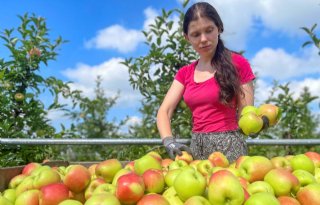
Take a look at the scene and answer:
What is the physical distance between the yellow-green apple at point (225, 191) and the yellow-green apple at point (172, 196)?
0.11 m

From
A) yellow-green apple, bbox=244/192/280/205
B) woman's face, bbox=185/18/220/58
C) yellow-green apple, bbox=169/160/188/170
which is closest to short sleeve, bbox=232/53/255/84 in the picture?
woman's face, bbox=185/18/220/58

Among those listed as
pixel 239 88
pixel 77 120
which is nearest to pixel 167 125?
pixel 239 88

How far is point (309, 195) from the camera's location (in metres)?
1.47

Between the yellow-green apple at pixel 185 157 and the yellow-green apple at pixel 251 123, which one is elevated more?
the yellow-green apple at pixel 251 123

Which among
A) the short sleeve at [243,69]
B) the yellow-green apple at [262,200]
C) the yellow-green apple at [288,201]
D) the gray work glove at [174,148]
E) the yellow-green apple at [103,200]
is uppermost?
the short sleeve at [243,69]

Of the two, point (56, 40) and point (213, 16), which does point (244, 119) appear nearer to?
point (213, 16)

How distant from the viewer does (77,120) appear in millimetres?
7625

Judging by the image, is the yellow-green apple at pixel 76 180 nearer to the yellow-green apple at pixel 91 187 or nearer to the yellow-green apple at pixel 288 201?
the yellow-green apple at pixel 91 187

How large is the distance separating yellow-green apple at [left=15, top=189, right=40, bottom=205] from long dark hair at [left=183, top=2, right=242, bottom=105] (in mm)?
1263

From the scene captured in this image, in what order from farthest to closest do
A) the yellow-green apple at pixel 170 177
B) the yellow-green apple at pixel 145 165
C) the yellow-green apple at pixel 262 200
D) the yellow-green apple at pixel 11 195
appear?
the yellow-green apple at pixel 145 165
the yellow-green apple at pixel 11 195
the yellow-green apple at pixel 170 177
the yellow-green apple at pixel 262 200

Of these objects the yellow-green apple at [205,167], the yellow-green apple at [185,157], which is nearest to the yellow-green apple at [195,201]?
the yellow-green apple at [205,167]

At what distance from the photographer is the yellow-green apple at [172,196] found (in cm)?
145

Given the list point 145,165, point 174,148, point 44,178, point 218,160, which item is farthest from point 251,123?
point 44,178

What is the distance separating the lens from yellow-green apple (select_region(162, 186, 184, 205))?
145 cm
